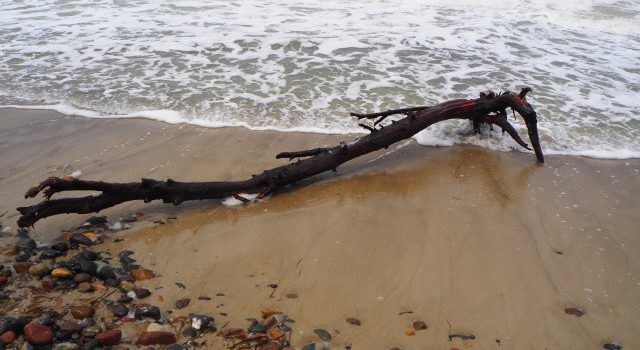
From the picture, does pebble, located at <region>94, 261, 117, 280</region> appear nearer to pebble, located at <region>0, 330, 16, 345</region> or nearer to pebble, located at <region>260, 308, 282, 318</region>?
pebble, located at <region>0, 330, 16, 345</region>

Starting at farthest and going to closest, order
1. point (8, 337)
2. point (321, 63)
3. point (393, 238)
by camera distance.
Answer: point (321, 63) → point (393, 238) → point (8, 337)

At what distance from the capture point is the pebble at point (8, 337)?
2.13m

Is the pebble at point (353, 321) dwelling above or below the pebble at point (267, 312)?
below

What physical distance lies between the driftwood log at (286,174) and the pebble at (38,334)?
914 mm

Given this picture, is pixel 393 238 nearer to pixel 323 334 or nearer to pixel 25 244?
pixel 323 334

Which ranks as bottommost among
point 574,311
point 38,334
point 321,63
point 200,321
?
point 574,311

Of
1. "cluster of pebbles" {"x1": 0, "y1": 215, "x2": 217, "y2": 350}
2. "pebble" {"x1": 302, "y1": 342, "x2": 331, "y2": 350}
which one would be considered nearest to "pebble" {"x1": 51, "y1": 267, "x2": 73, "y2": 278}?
"cluster of pebbles" {"x1": 0, "y1": 215, "x2": 217, "y2": 350}

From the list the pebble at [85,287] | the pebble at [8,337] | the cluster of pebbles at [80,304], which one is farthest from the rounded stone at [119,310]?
the pebble at [8,337]

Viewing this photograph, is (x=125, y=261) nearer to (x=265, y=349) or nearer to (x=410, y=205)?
(x=265, y=349)

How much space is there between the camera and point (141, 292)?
262 cm

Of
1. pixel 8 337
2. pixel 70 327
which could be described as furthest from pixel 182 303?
pixel 8 337

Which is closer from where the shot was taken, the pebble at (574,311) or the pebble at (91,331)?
the pebble at (91,331)

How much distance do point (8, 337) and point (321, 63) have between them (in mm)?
5548

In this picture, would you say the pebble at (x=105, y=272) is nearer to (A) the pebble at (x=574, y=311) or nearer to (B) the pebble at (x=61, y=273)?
(B) the pebble at (x=61, y=273)
